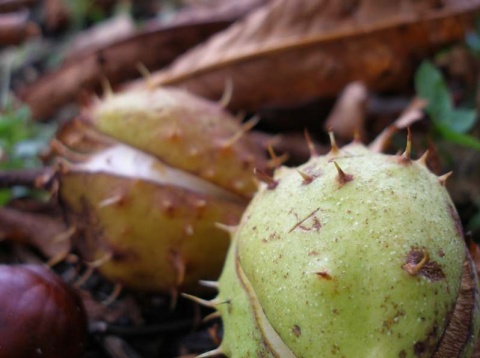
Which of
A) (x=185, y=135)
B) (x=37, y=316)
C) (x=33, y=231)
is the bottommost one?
(x=33, y=231)

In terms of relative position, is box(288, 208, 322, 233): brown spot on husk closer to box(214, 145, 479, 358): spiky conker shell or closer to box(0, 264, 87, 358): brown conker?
box(214, 145, 479, 358): spiky conker shell

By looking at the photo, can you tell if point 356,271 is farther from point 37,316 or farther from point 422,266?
point 37,316

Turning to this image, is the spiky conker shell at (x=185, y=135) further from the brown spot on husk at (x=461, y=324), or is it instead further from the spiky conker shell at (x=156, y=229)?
the brown spot on husk at (x=461, y=324)

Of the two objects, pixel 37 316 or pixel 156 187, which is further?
pixel 156 187

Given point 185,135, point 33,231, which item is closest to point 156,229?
point 185,135

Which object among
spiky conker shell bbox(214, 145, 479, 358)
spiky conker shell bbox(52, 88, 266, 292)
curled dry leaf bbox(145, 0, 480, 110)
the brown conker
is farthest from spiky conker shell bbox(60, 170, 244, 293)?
curled dry leaf bbox(145, 0, 480, 110)
